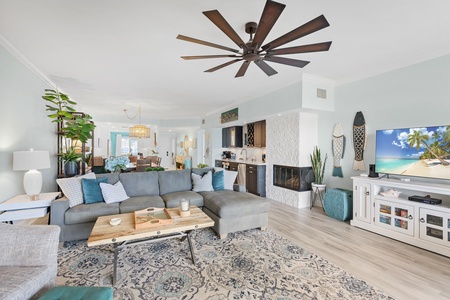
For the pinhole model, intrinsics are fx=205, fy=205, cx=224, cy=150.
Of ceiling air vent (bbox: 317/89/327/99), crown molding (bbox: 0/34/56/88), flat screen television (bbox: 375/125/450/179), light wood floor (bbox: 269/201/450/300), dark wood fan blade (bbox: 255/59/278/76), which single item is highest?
crown molding (bbox: 0/34/56/88)

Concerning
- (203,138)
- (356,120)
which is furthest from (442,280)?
(203,138)

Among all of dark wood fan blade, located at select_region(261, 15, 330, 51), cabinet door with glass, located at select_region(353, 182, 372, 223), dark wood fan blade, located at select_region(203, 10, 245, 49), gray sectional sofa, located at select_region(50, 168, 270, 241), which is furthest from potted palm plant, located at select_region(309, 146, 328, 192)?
dark wood fan blade, located at select_region(203, 10, 245, 49)

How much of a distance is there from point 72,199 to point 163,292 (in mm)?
2060

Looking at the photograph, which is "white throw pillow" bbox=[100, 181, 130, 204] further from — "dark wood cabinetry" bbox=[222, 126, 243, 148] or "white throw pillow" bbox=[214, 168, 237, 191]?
"dark wood cabinetry" bbox=[222, 126, 243, 148]

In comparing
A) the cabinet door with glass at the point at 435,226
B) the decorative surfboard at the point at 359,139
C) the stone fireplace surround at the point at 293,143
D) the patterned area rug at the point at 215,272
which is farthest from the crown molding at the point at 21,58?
the cabinet door with glass at the point at 435,226

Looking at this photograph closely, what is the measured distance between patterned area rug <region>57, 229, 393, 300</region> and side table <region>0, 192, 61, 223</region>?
591 millimetres

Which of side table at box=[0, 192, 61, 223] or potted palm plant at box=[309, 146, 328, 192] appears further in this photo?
potted palm plant at box=[309, 146, 328, 192]

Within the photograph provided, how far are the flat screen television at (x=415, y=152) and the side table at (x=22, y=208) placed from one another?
5177mm

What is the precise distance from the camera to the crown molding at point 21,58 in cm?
278

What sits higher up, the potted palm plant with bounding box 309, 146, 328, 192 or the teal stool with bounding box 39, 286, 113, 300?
the potted palm plant with bounding box 309, 146, 328, 192

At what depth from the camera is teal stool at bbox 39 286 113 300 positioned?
4.00 feet

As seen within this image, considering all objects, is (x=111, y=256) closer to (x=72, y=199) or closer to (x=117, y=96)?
(x=72, y=199)

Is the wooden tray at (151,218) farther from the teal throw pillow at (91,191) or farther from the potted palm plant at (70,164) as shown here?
the potted palm plant at (70,164)

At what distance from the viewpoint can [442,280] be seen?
2.12m
